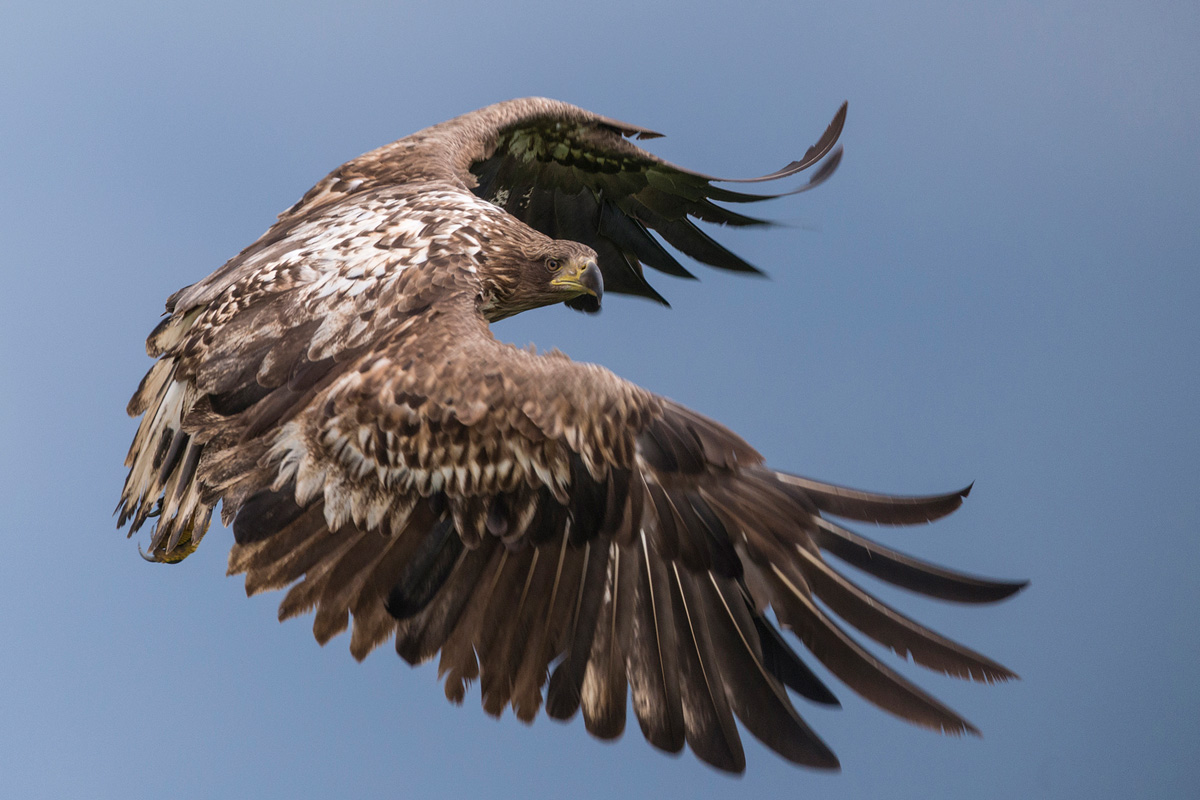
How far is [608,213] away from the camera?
20.9 feet

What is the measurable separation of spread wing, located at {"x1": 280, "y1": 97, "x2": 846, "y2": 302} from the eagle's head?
2.92 ft

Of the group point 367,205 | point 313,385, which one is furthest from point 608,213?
point 313,385

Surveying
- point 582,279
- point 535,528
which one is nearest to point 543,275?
point 582,279

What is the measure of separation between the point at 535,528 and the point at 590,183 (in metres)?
3.38

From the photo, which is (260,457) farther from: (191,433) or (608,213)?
(608,213)

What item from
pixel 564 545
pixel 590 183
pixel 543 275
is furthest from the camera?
pixel 590 183

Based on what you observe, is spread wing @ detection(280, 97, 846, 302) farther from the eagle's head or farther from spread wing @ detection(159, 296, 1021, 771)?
spread wing @ detection(159, 296, 1021, 771)

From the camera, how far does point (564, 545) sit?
11.4ft

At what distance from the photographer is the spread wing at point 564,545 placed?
3.29 m

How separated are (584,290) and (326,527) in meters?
1.89

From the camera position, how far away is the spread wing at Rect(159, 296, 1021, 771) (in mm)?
3287

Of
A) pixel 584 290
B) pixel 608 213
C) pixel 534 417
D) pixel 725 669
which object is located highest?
pixel 608 213

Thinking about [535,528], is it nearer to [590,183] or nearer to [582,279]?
[582,279]

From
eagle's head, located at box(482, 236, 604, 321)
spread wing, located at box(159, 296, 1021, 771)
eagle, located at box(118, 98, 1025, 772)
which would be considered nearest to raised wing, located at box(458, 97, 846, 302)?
eagle's head, located at box(482, 236, 604, 321)
